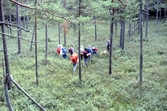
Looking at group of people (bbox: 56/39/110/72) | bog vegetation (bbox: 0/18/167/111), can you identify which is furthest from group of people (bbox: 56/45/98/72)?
bog vegetation (bbox: 0/18/167/111)

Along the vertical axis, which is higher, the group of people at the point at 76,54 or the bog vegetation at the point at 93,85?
the group of people at the point at 76,54

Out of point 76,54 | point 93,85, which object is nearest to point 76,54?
point 76,54

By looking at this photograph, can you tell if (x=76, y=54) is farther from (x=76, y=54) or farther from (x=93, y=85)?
(x=93, y=85)

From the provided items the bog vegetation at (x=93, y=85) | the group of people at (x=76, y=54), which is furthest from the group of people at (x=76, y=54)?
the bog vegetation at (x=93, y=85)

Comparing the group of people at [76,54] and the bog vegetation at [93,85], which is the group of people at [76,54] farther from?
the bog vegetation at [93,85]

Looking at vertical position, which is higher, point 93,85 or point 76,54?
point 76,54

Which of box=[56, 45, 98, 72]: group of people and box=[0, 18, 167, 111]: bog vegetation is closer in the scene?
box=[0, 18, 167, 111]: bog vegetation

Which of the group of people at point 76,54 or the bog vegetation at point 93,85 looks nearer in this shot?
the bog vegetation at point 93,85

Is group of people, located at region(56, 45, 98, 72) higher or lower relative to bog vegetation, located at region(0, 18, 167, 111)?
higher

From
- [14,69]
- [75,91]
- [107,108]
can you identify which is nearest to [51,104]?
[75,91]

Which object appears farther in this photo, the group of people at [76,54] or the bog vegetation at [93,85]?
the group of people at [76,54]

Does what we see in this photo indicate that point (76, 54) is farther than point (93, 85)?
Yes

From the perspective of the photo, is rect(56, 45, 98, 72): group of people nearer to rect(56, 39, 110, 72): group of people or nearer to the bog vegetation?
rect(56, 39, 110, 72): group of people

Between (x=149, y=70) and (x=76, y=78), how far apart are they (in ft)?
21.7
